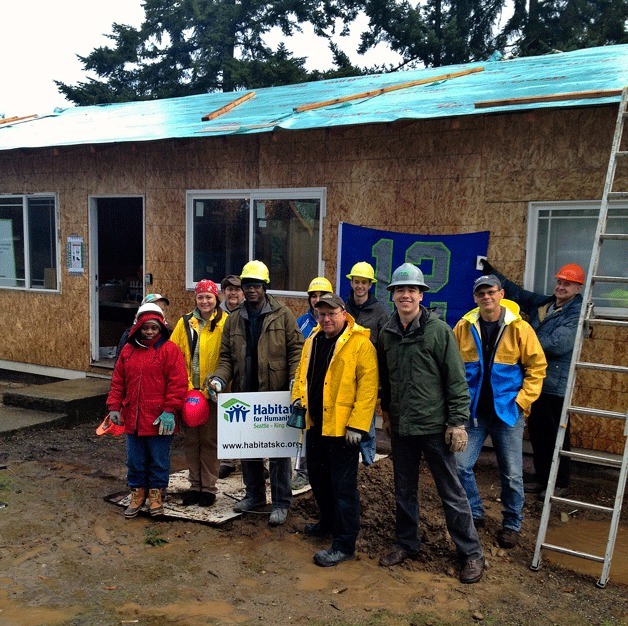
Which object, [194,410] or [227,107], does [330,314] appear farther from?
[227,107]

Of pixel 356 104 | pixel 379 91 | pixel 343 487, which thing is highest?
pixel 379 91

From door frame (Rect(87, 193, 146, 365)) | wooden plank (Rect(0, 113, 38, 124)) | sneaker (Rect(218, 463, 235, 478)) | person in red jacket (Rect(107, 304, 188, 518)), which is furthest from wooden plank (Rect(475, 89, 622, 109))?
wooden plank (Rect(0, 113, 38, 124))

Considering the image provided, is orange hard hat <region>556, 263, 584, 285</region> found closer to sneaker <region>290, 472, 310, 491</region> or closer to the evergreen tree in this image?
sneaker <region>290, 472, 310, 491</region>

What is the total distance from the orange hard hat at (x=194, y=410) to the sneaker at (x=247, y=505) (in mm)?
763

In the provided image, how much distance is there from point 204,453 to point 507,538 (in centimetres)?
250

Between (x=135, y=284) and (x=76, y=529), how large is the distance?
6280 mm

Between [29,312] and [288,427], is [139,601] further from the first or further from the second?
[29,312]

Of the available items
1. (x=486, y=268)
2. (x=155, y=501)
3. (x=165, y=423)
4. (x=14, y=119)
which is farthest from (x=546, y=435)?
(x=14, y=119)

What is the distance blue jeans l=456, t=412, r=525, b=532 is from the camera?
187 inches

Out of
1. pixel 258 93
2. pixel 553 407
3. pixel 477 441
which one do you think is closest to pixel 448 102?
pixel 553 407

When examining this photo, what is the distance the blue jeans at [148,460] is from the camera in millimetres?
5258

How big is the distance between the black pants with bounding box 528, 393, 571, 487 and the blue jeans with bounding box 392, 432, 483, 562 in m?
1.74

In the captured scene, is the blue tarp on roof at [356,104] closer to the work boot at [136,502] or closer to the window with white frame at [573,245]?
the window with white frame at [573,245]

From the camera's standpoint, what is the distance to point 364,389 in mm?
4418
